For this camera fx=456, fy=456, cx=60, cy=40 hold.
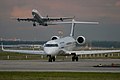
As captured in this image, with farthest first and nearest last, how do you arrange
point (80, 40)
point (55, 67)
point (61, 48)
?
point (80, 40)
point (61, 48)
point (55, 67)

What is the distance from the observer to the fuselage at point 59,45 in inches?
2551

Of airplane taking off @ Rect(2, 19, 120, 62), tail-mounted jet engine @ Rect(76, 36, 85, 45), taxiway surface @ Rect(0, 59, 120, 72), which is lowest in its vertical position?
taxiway surface @ Rect(0, 59, 120, 72)

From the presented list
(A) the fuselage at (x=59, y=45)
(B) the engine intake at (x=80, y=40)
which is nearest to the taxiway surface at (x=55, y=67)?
(A) the fuselage at (x=59, y=45)

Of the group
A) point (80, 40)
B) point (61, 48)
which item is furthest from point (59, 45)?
point (80, 40)

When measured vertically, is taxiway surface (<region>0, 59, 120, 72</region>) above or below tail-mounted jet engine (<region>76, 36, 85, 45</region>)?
below

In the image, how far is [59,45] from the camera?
6712 centimetres

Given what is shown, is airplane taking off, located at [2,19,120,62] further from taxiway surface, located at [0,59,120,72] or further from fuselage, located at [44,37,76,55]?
taxiway surface, located at [0,59,120,72]

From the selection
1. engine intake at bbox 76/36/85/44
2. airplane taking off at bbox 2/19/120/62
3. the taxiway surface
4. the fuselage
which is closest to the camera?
the taxiway surface

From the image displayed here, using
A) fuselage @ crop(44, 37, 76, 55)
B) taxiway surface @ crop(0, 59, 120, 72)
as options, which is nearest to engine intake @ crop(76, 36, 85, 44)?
fuselage @ crop(44, 37, 76, 55)

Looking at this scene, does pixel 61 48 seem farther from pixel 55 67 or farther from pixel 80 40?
pixel 55 67

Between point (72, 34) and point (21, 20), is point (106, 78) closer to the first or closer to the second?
point (72, 34)

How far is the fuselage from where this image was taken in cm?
6479

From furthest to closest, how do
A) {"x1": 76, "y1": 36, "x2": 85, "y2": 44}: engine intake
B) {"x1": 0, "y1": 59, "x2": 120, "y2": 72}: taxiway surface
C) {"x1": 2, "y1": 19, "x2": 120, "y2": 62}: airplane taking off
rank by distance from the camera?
{"x1": 76, "y1": 36, "x2": 85, "y2": 44}: engine intake < {"x1": 2, "y1": 19, "x2": 120, "y2": 62}: airplane taking off < {"x1": 0, "y1": 59, "x2": 120, "y2": 72}: taxiway surface

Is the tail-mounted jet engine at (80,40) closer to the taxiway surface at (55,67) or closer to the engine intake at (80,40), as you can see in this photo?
the engine intake at (80,40)
